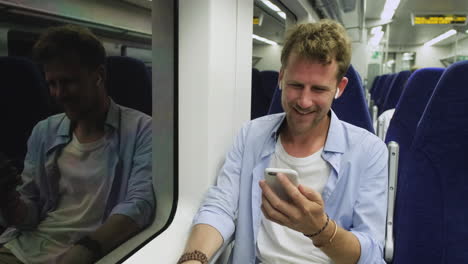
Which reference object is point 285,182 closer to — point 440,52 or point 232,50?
point 232,50

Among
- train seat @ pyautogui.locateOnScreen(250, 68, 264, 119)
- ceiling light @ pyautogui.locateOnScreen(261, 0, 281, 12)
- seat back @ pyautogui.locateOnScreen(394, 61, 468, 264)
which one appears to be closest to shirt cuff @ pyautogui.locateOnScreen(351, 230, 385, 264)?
seat back @ pyautogui.locateOnScreen(394, 61, 468, 264)

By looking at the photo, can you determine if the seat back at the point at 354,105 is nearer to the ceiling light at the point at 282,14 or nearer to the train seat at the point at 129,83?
the train seat at the point at 129,83

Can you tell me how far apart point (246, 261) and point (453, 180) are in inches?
30.8

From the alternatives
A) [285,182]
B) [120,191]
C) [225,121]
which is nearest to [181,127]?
[225,121]

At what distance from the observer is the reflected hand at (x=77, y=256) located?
112 cm

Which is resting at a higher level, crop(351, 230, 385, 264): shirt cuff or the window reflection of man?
the window reflection of man

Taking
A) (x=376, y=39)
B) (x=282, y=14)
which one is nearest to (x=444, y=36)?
(x=376, y=39)

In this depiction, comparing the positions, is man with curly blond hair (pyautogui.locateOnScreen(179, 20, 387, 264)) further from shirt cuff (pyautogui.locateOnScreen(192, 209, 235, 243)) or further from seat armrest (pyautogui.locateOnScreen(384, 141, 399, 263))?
seat armrest (pyautogui.locateOnScreen(384, 141, 399, 263))

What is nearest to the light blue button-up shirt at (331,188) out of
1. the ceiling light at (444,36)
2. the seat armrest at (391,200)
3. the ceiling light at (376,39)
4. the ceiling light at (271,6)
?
the seat armrest at (391,200)

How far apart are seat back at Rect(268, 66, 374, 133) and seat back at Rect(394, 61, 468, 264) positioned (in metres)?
0.44

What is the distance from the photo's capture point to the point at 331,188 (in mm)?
1293

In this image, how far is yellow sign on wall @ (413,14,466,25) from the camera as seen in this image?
8391 mm

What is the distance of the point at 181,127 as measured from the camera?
154cm

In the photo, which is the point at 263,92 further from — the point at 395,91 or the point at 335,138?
the point at 335,138
